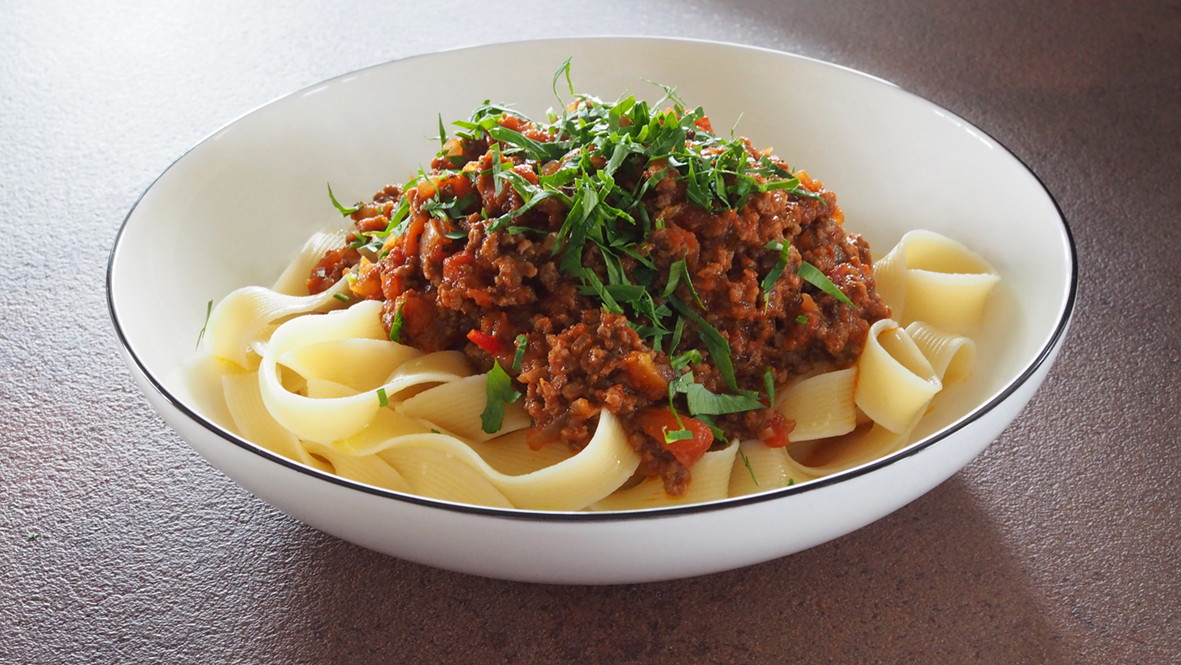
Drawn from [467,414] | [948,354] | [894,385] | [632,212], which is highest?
[632,212]

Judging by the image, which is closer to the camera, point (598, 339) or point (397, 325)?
point (598, 339)

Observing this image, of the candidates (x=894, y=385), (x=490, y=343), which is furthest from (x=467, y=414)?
(x=894, y=385)

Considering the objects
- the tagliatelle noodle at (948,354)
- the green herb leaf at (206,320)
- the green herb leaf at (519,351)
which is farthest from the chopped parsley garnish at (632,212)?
the green herb leaf at (206,320)

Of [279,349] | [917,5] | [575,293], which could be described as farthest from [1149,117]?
[279,349]

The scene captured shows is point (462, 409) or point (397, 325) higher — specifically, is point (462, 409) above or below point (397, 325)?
below

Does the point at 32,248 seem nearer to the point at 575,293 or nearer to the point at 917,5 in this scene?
the point at 575,293

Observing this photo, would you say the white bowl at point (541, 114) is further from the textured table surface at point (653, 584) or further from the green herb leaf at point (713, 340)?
the green herb leaf at point (713, 340)

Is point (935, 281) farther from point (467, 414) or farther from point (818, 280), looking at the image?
point (467, 414)
